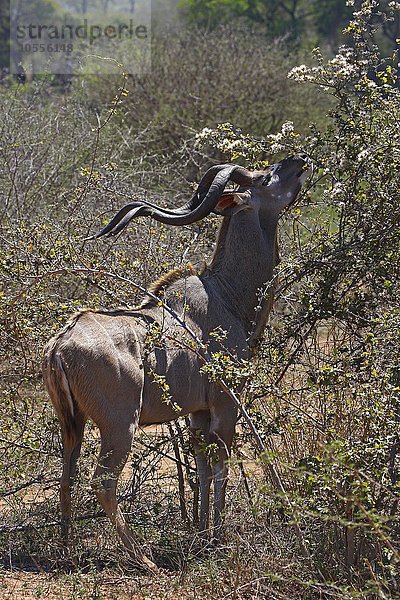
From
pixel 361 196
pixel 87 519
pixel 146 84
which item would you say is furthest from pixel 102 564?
pixel 146 84

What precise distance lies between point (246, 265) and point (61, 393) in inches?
59.3

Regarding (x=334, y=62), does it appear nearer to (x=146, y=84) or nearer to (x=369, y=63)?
(x=369, y=63)

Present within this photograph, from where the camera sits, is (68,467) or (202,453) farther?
(202,453)

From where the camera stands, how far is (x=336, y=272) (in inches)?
222

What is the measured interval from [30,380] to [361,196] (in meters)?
2.55

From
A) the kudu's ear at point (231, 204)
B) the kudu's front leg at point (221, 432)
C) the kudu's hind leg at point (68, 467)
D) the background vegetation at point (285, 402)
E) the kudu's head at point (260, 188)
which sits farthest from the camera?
the kudu's ear at point (231, 204)

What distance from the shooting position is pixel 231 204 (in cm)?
591

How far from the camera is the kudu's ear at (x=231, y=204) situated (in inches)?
229

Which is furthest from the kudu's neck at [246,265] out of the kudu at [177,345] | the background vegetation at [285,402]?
the background vegetation at [285,402]

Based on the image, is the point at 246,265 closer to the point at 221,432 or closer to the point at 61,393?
the point at 221,432

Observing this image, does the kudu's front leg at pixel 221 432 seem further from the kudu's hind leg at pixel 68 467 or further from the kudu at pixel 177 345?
the kudu's hind leg at pixel 68 467

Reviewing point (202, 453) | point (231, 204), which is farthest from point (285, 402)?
point (231, 204)

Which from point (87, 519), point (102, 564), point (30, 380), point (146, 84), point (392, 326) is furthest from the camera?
point (146, 84)

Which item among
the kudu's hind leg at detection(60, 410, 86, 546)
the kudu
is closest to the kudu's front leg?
the kudu
